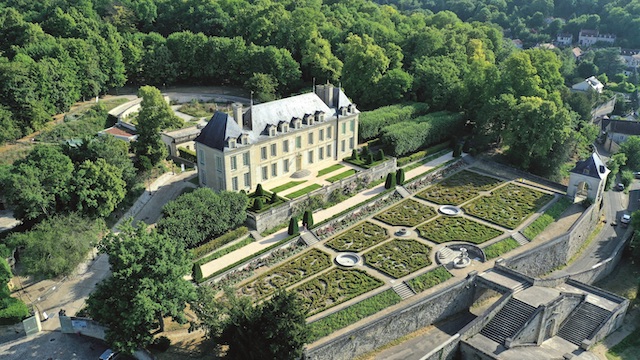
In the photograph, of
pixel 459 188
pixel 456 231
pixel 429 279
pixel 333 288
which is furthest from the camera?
pixel 459 188

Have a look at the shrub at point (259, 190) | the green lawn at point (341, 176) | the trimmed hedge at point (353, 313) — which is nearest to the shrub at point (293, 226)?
the shrub at point (259, 190)

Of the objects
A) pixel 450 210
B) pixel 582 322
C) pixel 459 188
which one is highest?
pixel 459 188

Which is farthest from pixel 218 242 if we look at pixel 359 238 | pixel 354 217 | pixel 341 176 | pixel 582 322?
pixel 582 322

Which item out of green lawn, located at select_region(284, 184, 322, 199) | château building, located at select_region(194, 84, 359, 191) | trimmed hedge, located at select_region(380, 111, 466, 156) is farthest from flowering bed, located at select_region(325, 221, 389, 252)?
trimmed hedge, located at select_region(380, 111, 466, 156)

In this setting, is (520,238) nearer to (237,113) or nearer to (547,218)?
(547,218)

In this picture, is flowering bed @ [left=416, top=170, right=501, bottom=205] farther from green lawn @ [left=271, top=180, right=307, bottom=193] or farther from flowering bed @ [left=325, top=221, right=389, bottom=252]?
green lawn @ [left=271, top=180, right=307, bottom=193]

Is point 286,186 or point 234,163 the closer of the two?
point 234,163

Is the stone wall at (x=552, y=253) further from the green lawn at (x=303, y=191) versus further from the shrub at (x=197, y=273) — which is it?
the shrub at (x=197, y=273)
